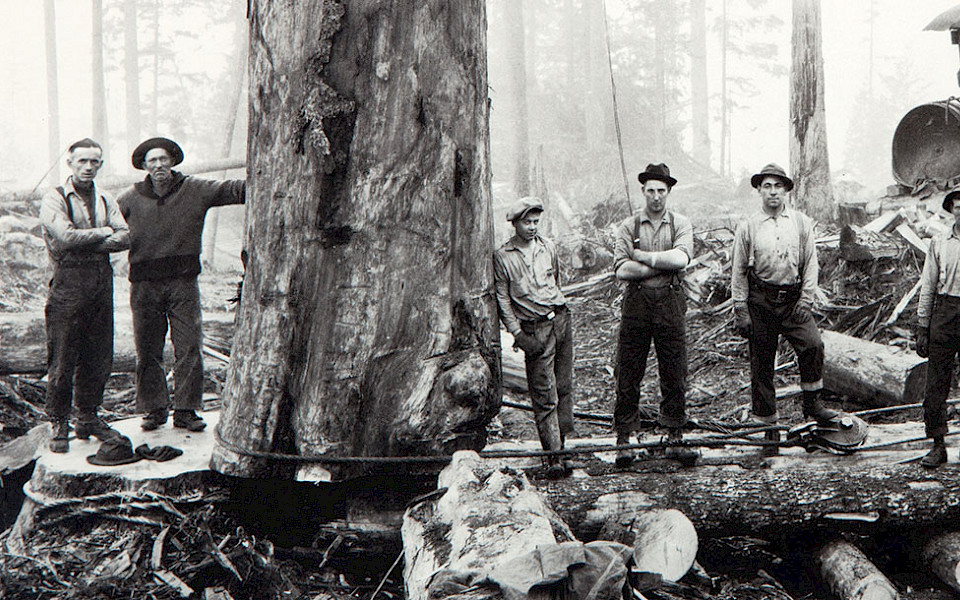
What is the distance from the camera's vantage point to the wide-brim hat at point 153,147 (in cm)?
538

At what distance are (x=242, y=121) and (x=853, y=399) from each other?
94.6 feet

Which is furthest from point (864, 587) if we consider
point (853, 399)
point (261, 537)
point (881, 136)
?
point (881, 136)

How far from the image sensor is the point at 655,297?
18.2 feet

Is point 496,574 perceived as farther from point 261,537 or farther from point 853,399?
point 853,399

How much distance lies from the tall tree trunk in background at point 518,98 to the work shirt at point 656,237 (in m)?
13.7

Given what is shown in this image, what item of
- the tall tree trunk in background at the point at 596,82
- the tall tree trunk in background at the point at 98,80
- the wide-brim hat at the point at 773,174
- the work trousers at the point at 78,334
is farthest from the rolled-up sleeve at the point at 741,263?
the tall tree trunk in background at the point at 98,80

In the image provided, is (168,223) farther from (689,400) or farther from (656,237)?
(689,400)

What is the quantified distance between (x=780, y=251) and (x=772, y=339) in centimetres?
65

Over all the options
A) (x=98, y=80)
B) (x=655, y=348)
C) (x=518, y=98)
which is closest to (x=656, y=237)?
(x=655, y=348)

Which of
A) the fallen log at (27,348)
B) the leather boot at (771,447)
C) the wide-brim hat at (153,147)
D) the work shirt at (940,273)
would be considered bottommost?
the leather boot at (771,447)

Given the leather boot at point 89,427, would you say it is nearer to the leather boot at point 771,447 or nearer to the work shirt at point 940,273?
the leather boot at point 771,447

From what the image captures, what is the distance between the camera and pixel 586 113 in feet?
88.6

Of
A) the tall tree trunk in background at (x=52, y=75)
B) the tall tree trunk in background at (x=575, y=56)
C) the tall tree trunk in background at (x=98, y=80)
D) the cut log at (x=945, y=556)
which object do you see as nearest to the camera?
the cut log at (x=945, y=556)

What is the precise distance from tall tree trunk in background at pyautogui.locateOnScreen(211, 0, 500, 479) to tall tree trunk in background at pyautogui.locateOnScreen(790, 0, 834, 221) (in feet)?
32.9
